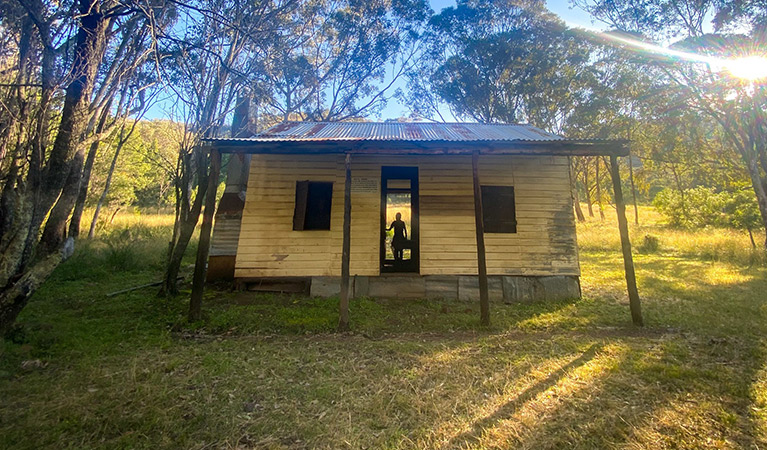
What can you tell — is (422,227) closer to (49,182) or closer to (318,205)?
(318,205)

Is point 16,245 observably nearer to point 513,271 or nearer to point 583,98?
point 513,271

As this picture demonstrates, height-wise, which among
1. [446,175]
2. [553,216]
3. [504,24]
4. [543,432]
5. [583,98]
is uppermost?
[504,24]

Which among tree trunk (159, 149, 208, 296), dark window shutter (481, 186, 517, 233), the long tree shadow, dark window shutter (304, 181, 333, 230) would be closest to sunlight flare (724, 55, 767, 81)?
dark window shutter (481, 186, 517, 233)

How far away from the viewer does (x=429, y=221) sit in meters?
7.18

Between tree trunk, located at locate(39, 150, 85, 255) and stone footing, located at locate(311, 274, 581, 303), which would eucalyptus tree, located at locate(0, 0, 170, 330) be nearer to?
tree trunk, located at locate(39, 150, 85, 255)

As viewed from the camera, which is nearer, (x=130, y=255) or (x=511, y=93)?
(x=130, y=255)

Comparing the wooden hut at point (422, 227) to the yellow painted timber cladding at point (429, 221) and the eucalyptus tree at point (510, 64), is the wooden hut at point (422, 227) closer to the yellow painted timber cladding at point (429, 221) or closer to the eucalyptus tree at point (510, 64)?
the yellow painted timber cladding at point (429, 221)

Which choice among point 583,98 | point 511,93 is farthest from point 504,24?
point 583,98

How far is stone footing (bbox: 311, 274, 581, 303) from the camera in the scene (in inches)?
273

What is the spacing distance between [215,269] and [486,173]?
24.2 feet

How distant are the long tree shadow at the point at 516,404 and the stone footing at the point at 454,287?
271cm

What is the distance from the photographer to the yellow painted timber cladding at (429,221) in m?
7.04

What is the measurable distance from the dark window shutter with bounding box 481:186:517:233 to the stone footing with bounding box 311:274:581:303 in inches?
46.2

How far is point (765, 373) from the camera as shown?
3.58 metres
